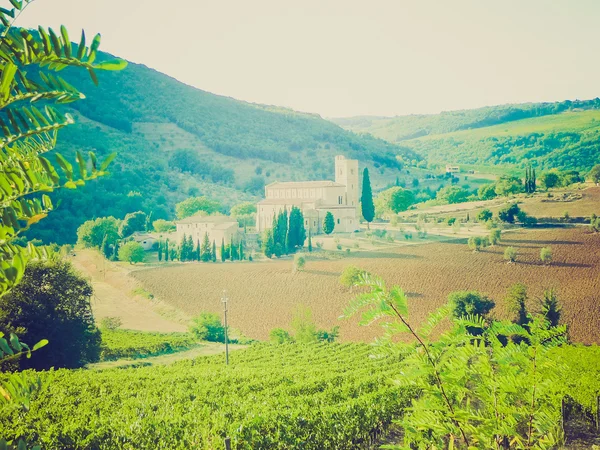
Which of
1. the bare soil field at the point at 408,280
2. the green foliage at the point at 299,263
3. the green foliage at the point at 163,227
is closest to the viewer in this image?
the bare soil field at the point at 408,280

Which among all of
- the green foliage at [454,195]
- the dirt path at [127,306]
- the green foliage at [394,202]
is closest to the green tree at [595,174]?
the green foliage at [454,195]

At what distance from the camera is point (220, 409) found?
277 inches

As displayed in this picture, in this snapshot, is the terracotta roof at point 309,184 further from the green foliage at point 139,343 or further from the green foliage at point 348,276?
the green foliage at point 139,343

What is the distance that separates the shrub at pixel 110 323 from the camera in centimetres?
1744

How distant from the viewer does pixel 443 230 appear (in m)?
20.9

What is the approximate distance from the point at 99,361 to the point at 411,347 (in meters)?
13.7

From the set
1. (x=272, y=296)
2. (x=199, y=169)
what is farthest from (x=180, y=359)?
(x=199, y=169)

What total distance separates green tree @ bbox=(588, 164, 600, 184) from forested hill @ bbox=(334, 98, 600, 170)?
119 cm

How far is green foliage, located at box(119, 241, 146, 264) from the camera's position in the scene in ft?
76.8

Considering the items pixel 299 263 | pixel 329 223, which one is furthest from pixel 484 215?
pixel 329 223

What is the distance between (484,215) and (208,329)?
1175 centimetres

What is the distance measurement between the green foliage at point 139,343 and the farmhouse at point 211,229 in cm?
902

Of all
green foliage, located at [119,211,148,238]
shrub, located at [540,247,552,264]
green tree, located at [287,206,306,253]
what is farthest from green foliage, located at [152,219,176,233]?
shrub, located at [540,247,552,264]

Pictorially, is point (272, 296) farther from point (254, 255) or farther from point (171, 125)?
point (171, 125)
